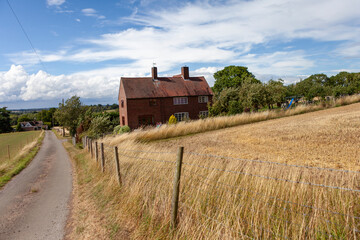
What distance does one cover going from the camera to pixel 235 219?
3729 millimetres

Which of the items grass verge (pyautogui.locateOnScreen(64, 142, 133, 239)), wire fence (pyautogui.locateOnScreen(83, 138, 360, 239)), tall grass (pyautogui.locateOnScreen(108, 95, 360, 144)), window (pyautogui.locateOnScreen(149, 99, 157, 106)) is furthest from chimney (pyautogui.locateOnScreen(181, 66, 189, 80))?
wire fence (pyautogui.locateOnScreen(83, 138, 360, 239))

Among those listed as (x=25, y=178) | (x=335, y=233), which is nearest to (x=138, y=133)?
(x=25, y=178)

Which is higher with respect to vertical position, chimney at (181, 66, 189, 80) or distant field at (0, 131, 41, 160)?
chimney at (181, 66, 189, 80)

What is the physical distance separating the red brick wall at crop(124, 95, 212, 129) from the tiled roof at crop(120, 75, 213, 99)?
37.4 inches

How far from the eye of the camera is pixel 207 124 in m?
21.4

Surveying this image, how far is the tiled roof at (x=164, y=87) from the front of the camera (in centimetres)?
3650

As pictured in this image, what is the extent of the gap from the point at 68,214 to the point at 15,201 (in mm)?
3156

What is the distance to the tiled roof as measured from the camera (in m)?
36.5

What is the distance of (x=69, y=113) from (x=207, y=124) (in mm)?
30684

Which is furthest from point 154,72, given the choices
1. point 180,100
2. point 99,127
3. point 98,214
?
point 98,214

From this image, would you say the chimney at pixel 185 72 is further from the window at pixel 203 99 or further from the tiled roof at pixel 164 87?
the window at pixel 203 99

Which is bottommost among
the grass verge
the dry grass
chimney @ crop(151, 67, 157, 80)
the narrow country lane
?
the narrow country lane

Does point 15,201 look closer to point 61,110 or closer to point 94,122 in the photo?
point 94,122

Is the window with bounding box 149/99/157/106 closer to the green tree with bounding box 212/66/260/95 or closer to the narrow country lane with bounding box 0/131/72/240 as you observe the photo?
the green tree with bounding box 212/66/260/95
